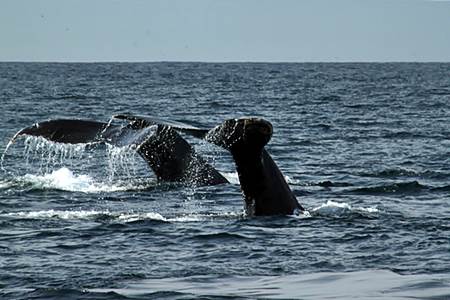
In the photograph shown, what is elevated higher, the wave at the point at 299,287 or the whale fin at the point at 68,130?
the whale fin at the point at 68,130

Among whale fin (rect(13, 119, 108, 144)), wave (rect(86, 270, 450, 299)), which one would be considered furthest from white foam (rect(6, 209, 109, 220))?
wave (rect(86, 270, 450, 299))

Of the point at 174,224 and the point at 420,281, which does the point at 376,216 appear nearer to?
the point at 174,224

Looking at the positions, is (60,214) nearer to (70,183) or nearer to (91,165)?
(70,183)

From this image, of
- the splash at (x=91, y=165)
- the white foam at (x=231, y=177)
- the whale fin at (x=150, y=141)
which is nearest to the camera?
the whale fin at (x=150, y=141)

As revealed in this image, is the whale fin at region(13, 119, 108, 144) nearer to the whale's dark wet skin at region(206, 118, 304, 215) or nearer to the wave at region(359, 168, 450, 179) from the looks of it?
the whale's dark wet skin at region(206, 118, 304, 215)

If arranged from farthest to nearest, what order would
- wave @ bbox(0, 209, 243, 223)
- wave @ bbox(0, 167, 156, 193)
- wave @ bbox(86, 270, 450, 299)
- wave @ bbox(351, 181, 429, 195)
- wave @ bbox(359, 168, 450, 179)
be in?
wave @ bbox(359, 168, 450, 179), wave @ bbox(0, 167, 156, 193), wave @ bbox(351, 181, 429, 195), wave @ bbox(0, 209, 243, 223), wave @ bbox(86, 270, 450, 299)

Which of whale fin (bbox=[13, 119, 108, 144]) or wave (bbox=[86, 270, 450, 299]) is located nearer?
wave (bbox=[86, 270, 450, 299])

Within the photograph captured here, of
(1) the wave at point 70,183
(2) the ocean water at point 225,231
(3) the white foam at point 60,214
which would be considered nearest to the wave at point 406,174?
(2) the ocean water at point 225,231

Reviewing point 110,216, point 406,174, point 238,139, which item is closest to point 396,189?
point 406,174

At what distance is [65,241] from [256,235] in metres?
1.79

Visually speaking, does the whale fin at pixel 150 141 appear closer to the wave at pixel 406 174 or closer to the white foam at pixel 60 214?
the white foam at pixel 60 214

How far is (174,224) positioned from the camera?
12.4 meters

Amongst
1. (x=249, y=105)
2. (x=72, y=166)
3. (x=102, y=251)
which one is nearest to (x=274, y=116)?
(x=249, y=105)

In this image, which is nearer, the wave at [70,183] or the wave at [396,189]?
the wave at [396,189]
